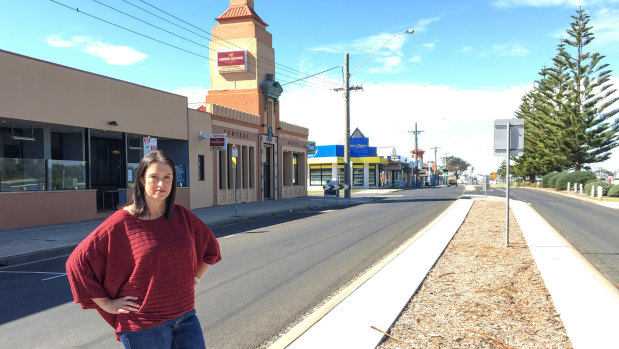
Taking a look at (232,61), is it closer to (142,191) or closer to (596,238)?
(596,238)

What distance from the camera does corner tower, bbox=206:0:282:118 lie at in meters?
27.8

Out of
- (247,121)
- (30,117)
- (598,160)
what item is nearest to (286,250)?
(30,117)

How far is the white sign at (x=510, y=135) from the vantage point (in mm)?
9664

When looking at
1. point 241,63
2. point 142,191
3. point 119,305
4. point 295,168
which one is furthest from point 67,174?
point 295,168

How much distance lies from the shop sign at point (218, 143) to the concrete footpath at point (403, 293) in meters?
10.4

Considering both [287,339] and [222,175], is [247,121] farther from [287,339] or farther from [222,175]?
[287,339]

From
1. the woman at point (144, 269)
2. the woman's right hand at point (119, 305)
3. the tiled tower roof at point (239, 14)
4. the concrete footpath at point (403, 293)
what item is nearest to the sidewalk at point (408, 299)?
the concrete footpath at point (403, 293)

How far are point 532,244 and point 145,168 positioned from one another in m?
10.0

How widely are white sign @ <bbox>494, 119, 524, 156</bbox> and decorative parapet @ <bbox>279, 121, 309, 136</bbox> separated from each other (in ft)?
74.4

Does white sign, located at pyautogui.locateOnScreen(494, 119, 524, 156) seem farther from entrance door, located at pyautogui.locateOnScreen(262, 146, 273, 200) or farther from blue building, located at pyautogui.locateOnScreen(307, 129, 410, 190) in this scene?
blue building, located at pyautogui.locateOnScreen(307, 129, 410, 190)

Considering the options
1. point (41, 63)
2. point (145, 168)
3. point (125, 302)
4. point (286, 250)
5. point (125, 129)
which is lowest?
point (286, 250)

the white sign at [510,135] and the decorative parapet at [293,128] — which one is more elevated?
the decorative parapet at [293,128]

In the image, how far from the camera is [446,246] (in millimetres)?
10047

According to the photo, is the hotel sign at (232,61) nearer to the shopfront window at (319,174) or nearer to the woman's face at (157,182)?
the woman's face at (157,182)
